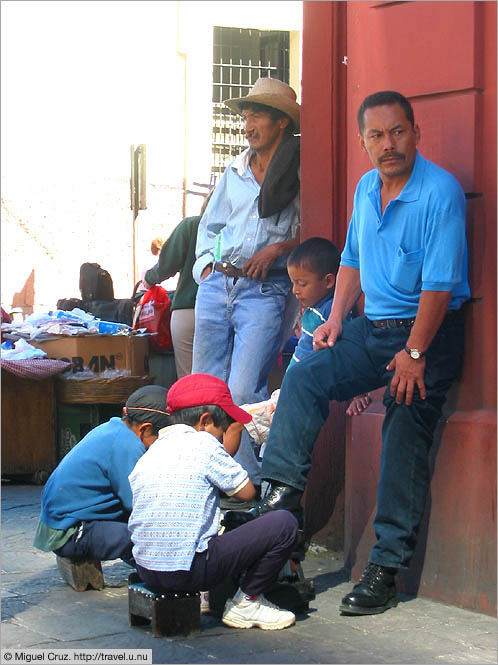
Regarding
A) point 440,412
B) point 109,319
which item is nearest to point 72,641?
point 440,412

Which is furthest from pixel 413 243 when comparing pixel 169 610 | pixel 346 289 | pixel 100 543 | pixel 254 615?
pixel 100 543

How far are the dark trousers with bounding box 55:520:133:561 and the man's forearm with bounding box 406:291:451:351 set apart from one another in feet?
4.63

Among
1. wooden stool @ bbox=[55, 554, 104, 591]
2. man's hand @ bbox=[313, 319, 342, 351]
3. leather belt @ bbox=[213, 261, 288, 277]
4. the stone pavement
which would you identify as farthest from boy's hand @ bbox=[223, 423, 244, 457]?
leather belt @ bbox=[213, 261, 288, 277]

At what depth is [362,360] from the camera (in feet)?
14.3

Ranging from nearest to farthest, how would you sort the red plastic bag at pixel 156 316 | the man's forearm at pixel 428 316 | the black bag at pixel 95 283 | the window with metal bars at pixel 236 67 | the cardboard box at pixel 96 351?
the man's forearm at pixel 428 316 → the cardboard box at pixel 96 351 → the red plastic bag at pixel 156 316 → the black bag at pixel 95 283 → the window with metal bars at pixel 236 67

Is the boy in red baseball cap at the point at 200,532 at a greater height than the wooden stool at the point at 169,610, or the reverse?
the boy in red baseball cap at the point at 200,532

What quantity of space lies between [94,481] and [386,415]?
1255 millimetres

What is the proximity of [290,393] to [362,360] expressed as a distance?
31cm

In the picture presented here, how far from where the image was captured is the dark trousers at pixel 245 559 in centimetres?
381

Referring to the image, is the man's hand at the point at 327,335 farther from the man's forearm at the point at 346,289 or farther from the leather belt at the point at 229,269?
the leather belt at the point at 229,269

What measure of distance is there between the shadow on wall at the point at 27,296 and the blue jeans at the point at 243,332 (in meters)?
12.0

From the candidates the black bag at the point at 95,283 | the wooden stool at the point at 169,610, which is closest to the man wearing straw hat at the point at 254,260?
the wooden stool at the point at 169,610

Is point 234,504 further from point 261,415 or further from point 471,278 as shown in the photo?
point 471,278

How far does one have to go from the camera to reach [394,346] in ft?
13.9
